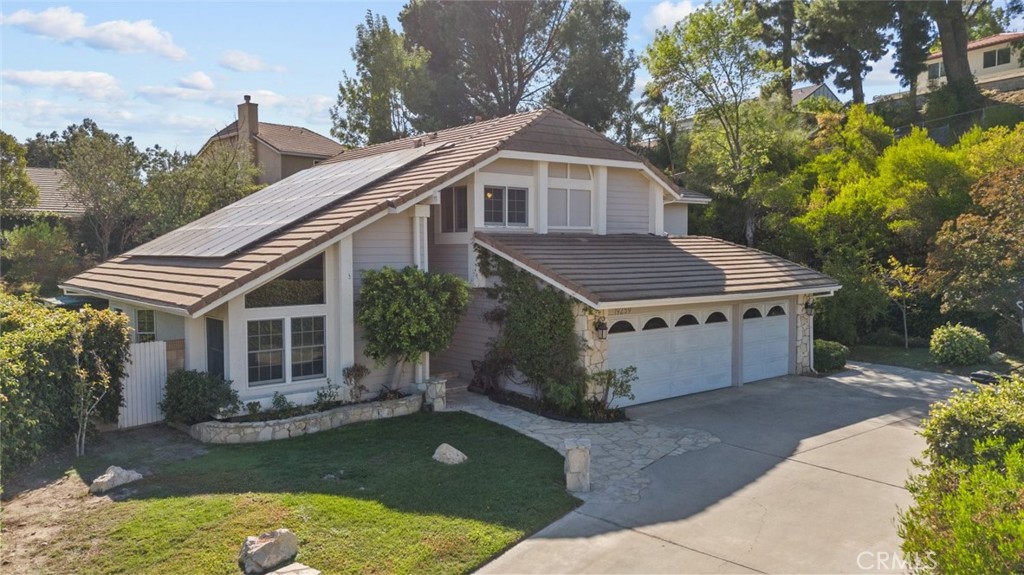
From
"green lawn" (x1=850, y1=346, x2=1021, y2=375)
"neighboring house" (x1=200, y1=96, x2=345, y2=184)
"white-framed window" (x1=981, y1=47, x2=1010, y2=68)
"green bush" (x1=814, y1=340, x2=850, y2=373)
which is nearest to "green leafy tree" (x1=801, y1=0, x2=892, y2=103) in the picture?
"white-framed window" (x1=981, y1=47, x2=1010, y2=68)

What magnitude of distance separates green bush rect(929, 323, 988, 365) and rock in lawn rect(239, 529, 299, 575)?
17.6m

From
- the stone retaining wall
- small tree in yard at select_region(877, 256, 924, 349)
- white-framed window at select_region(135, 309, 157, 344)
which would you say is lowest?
the stone retaining wall

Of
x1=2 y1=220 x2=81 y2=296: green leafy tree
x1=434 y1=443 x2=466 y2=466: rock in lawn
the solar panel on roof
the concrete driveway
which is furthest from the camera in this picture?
x1=2 y1=220 x2=81 y2=296: green leafy tree

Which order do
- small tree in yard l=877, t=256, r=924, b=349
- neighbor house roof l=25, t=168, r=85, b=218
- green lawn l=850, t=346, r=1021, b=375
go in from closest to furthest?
green lawn l=850, t=346, r=1021, b=375 → small tree in yard l=877, t=256, r=924, b=349 → neighbor house roof l=25, t=168, r=85, b=218

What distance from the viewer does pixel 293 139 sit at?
130 feet

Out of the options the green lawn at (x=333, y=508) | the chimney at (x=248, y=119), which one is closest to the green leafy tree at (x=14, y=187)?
the chimney at (x=248, y=119)

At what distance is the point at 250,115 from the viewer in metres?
38.1

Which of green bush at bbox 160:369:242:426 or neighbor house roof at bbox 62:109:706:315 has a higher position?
neighbor house roof at bbox 62:109:706:315

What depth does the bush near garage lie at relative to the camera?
4699 mm

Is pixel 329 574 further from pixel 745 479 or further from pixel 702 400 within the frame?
pixel 702 400

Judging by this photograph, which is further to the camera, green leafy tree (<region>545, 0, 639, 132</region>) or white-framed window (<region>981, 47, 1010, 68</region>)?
white-framed window (<region>981, 47, 1010, 68</region>)

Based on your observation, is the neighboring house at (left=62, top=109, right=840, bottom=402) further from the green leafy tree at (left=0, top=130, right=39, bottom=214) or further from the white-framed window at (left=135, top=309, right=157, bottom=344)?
the green leafy tree at (left=0, top=130, right=39, bottom=214)

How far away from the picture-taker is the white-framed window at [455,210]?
1583 cm

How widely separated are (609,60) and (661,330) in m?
25.2
